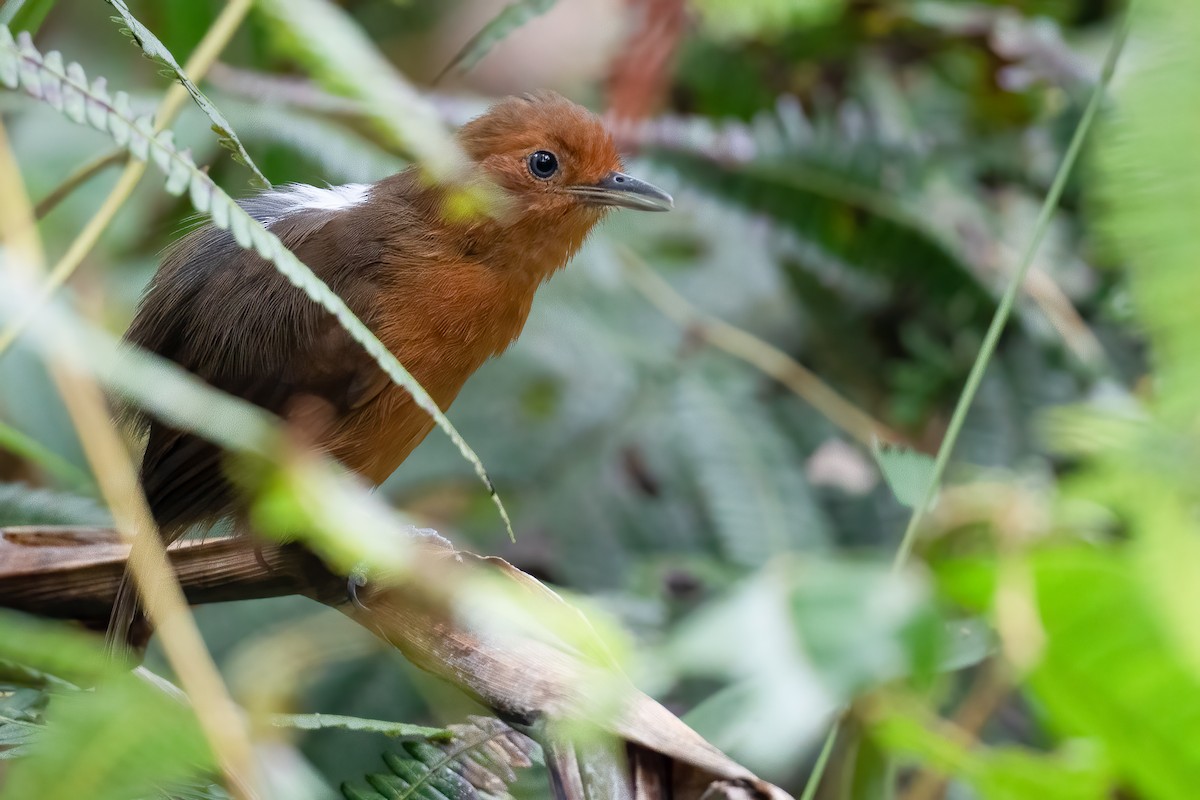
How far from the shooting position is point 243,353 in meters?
2.42

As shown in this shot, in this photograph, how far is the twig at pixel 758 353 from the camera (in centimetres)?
343

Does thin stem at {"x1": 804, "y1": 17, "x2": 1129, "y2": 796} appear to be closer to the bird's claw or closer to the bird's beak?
the bird's claw

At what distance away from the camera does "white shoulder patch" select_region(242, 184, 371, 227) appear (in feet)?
8.88

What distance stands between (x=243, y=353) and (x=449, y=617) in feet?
3.47

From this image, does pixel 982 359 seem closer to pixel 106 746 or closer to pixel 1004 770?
pixel 1004 770

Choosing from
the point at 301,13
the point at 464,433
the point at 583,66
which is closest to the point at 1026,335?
the point at 464,433

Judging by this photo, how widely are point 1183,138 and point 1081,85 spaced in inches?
118

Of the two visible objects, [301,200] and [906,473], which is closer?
Answer: [906,473]

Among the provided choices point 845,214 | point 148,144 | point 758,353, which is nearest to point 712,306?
point 758,353

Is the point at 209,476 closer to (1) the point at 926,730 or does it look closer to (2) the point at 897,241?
(1) the point at 926,730

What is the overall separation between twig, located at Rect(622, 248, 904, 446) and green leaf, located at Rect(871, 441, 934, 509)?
6.12ft

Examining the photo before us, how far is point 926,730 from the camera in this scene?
3.00 feet

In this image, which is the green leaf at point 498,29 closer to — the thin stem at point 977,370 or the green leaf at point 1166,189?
the thin stem at point 977,370

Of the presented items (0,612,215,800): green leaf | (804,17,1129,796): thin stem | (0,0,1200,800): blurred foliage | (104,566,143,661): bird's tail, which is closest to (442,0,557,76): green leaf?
(0,0,1200,800): blurred foliage
